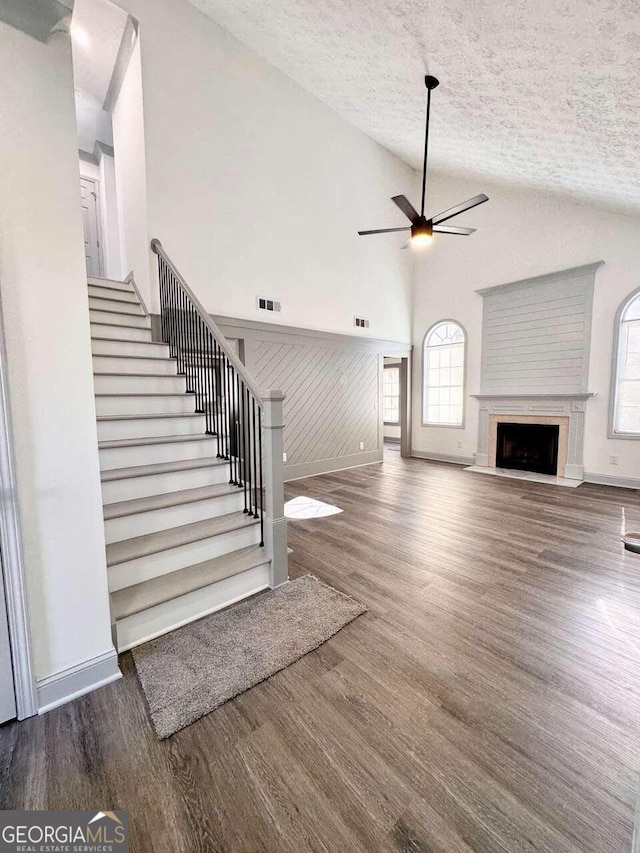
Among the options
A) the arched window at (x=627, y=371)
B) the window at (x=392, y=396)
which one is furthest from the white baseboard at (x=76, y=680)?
the window at (x=392, y=396)

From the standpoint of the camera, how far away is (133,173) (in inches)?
171

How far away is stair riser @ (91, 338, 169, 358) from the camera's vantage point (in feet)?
11.1

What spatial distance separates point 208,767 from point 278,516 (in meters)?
1.36

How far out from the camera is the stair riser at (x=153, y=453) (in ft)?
8.54

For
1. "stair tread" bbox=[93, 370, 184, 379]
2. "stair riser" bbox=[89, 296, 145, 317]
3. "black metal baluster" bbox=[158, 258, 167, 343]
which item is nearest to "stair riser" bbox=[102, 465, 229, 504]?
"stair tread" bbox=[93, 370, 184, 379]

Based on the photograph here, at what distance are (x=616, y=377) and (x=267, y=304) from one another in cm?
530

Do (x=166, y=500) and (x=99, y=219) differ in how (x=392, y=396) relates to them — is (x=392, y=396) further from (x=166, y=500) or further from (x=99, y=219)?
(x=166, y=500)

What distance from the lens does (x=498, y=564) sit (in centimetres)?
291

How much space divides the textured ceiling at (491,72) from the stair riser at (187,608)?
166 inches

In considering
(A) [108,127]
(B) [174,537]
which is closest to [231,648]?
(B) [174,537]

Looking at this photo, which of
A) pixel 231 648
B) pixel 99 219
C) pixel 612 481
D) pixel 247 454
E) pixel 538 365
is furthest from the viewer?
pixel 99 219

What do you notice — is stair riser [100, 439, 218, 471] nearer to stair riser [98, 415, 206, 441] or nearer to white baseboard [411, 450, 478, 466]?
stair riser [98, 415, 206, 441]

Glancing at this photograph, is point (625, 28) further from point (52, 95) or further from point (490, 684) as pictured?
point (490, 684)

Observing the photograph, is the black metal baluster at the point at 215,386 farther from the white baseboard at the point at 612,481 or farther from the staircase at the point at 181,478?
the white baseboard at the point at 612,481
